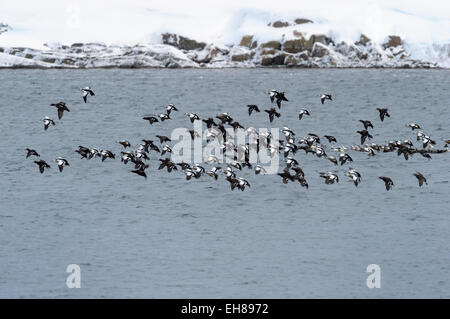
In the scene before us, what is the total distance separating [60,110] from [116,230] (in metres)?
14.5

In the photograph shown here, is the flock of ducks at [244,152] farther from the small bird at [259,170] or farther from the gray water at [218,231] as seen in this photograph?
the gray water at [218,231]

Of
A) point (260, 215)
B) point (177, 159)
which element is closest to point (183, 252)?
point (260, 215)

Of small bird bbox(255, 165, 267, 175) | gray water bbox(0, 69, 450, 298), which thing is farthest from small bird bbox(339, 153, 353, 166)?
small bird bbox(255, 165, 267, 175)

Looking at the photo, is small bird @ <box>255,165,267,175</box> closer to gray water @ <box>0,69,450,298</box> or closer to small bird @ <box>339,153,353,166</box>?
gray water @ <box>0,69,450,298</box>

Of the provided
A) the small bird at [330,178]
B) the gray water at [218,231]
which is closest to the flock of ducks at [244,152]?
the small bird at [330,178]

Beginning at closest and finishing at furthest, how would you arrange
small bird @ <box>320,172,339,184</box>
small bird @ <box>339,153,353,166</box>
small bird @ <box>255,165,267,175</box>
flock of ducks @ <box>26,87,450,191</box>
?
flock of ducks @ <box>26,87,450,191</box>, small bird @ <box>320,172,339,184</box>, small bird @ <box>255,165,267,175</box>, small bird @ <box>339,153,353,166</box>

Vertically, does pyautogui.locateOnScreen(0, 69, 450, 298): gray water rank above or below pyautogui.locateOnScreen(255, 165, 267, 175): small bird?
below

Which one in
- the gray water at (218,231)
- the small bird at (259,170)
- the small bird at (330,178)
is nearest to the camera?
the gray water at (218,231)

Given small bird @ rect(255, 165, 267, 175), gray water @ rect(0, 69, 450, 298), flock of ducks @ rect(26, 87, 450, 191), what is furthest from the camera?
small bird @ rect(255, 165, 267, 175)

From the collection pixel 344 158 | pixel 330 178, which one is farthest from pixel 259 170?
pixel 344 158

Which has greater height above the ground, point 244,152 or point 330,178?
point 244,152

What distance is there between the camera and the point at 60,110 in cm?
5162

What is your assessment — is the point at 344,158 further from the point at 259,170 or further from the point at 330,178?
the point at 259,170
